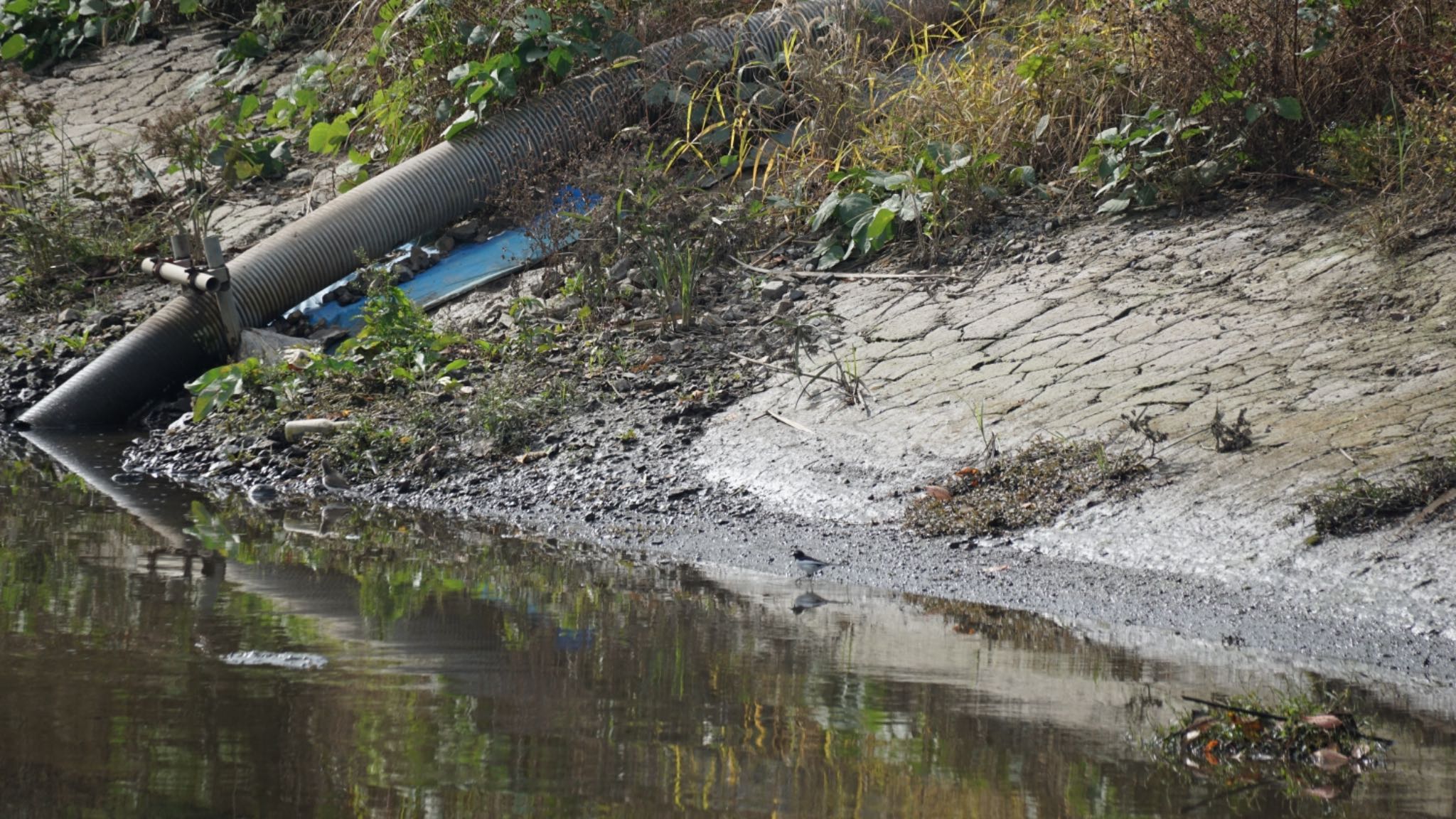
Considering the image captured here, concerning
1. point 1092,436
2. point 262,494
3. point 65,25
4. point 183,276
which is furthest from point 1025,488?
point 65,25

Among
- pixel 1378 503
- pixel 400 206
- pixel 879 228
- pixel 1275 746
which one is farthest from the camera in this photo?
pixel 400 206

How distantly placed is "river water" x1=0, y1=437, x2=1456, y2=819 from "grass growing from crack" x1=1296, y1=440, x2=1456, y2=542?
0.73 m

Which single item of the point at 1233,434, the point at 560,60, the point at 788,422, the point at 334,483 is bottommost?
the point at 334,483

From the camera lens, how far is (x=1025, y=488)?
4.92m

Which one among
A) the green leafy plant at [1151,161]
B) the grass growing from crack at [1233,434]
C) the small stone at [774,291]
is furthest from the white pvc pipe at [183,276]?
the grass growing from crack at [1233,434]

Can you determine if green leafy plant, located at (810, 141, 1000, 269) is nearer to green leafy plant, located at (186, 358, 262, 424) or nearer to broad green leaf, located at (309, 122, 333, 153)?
green leafy plant, located at (186, 358, 262, 424)

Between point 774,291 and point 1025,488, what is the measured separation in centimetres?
243

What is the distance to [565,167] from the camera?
8.40 m

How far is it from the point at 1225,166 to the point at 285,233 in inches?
195

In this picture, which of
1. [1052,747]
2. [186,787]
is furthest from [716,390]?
[186,787]

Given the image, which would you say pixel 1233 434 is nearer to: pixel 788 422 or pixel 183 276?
pixel 788 422

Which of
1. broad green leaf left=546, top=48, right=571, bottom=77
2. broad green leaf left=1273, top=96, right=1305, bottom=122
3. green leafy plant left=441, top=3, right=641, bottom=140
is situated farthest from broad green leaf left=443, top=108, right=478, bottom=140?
broad green leaf left=1273, top=96, right=1305, bottom=122

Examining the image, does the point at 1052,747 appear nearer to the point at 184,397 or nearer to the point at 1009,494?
the point at 1009,494

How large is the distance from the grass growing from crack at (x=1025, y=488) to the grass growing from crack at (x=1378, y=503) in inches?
27.2
